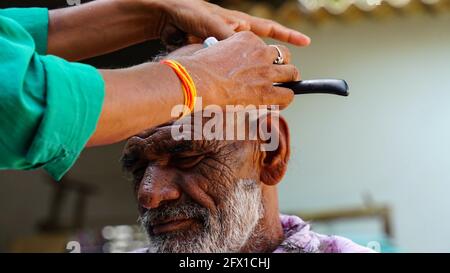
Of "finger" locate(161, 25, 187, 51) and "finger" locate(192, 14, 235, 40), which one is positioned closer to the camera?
"finger" locate(192, 14, 235, 40)

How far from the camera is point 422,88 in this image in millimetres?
3986

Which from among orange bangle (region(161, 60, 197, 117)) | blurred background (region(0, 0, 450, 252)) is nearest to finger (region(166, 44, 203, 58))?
orange bangle (region(161, 60, 197, 117))

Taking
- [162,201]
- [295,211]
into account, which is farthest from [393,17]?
[162,201]

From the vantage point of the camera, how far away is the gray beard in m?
1.75

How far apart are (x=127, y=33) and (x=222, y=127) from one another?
0.34 meters

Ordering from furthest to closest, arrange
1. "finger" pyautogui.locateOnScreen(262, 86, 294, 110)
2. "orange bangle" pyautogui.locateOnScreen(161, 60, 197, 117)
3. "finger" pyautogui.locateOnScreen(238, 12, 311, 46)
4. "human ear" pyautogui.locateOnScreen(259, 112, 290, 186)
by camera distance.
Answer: "human ear" pyautogui.locateOnScreen(259, 112, 290, 186)
"finger" pyautogui.locateOnScreen(238, 12, 311, 46)
"finger" pyautogui.locateOnScreen(262, 86, 294, 110)
"orange bangle" pyautogui.locateOnScreen(161, 60, 197, 117)

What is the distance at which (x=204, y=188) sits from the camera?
1.79 m

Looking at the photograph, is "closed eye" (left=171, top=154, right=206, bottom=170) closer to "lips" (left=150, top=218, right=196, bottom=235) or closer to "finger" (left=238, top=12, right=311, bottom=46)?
"lips" (left=150, top=218, right=196, bottom=235)

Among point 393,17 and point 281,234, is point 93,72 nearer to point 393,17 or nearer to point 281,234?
point 281,234

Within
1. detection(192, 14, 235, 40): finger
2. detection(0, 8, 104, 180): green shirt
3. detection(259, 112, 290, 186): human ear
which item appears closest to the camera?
detection(0, 8, 104, 180): green shirt

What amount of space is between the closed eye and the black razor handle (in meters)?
0.45

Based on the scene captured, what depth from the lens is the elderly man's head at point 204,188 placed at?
176cm

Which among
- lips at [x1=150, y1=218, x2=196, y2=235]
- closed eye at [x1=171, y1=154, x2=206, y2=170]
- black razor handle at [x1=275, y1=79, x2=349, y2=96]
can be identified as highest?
black razor handle at [x1=275, y1=79, x2=349, y2=96]

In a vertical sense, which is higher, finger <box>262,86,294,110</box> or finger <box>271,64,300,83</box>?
finger <box>271,64,300,83</box>
